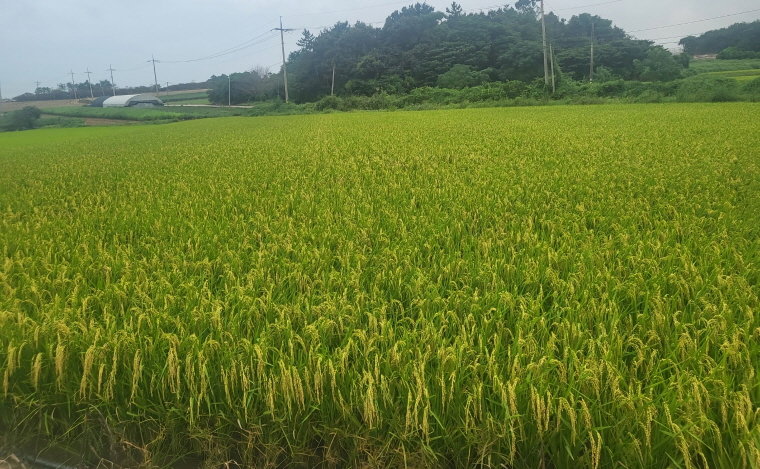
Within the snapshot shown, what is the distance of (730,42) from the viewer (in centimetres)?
5231

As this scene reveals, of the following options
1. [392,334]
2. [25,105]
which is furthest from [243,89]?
[392,334]

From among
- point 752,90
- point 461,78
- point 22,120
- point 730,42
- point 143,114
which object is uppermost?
point 730,42

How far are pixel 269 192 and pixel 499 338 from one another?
4467 millimetres

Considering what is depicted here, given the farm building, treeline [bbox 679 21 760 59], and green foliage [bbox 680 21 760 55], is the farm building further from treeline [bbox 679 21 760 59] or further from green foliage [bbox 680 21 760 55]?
treeline [bbox 679 21 760 59]

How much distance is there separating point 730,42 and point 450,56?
28494 mm

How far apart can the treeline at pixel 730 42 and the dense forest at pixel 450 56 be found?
9.45 m

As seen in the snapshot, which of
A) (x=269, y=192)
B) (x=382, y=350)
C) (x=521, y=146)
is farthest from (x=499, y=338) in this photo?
(x=521, y=146)

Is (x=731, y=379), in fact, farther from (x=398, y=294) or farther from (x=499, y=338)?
(x=398, y=294)

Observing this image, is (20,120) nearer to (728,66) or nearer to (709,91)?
(709,91)

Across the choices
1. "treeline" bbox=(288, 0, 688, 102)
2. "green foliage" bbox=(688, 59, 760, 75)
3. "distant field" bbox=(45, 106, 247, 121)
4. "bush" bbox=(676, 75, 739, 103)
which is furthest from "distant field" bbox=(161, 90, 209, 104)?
"bush" bbox=(676, 75, 739, 103)

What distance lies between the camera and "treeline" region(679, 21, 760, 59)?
47.3 meters

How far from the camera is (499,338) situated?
7.11ft

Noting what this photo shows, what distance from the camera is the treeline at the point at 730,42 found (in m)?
47.3

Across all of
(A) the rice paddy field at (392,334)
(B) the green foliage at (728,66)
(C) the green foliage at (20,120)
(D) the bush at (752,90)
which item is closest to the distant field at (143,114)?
(C) the green foliage at (20,120)
